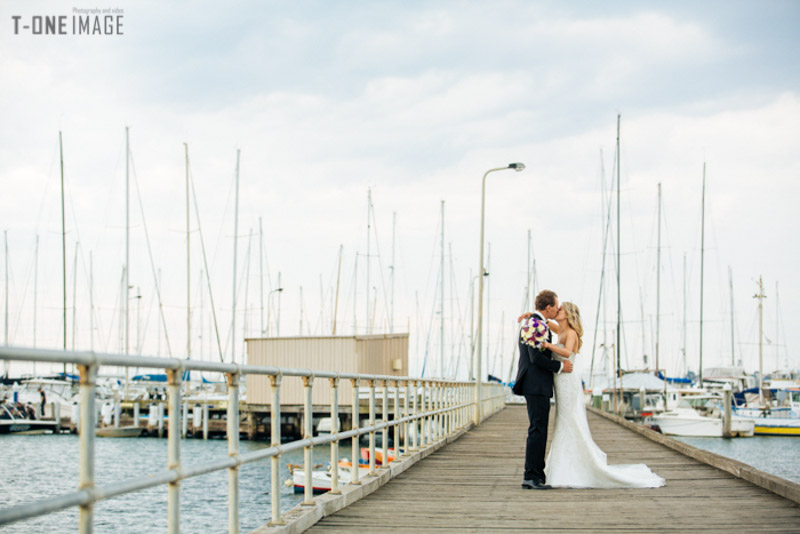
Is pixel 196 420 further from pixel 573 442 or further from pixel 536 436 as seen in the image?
pixel 536 436

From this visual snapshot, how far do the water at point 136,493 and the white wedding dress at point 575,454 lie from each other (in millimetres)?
14680

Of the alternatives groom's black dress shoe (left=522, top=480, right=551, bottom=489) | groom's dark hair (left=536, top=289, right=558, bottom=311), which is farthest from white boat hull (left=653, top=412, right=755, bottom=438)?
groom's dark hair (left=536, top=289, right=558, bottom=311)

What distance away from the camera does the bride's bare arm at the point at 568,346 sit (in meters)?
9.27

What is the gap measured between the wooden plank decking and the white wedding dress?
0.80ft

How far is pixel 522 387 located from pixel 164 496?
22900 mm

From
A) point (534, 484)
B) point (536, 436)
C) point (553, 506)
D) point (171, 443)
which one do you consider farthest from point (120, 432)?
point (171, 443)

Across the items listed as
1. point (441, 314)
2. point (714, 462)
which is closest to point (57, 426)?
point (441, 314)

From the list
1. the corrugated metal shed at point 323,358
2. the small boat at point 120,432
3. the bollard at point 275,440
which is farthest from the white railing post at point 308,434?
the small boat at point 120,432

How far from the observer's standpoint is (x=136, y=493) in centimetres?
3069

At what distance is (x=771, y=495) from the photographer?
8.43 meters

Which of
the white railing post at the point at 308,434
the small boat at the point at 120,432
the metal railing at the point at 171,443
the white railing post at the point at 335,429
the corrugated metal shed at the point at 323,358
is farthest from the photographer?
the small boat at the point at 120,432

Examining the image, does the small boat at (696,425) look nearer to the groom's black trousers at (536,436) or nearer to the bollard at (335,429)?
the groom's black trousers at (536,436)

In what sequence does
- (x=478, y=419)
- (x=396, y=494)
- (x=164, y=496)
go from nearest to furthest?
(x=396, y=494) → (x=478, y=419) → (x=164, y=496)

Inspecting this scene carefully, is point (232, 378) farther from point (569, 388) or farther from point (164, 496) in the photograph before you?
point (164, 496)
